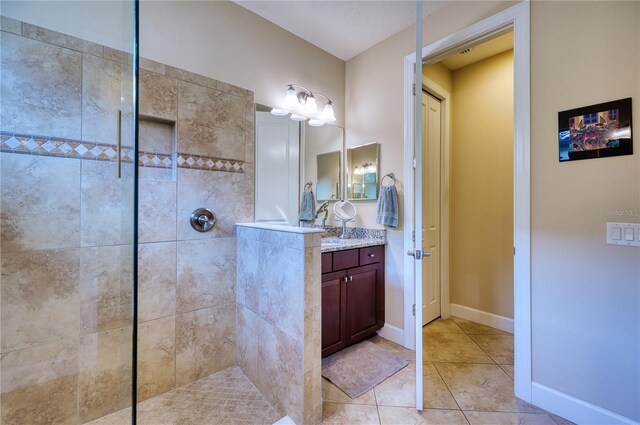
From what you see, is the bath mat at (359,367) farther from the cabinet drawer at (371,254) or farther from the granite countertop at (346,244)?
the granite countertop at (346,244)

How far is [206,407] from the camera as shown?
61.1 inches

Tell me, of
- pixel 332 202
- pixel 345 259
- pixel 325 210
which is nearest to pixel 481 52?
pixel 332 202

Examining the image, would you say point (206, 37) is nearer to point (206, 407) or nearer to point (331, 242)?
point (331, 242)

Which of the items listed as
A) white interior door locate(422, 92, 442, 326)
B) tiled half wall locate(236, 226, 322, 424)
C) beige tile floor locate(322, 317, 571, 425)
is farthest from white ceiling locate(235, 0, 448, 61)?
beige tile floor locate(322, 317, 571, 425)

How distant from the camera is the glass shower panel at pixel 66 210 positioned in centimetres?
126

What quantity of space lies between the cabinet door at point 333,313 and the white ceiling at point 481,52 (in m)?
2.16

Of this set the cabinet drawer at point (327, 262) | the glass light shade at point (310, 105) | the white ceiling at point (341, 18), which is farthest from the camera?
the glass light shade at point (310, 105)

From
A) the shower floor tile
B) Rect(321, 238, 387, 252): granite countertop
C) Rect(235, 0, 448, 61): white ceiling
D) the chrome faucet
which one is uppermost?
Rect(235, 0, 448, 61): white ceiling

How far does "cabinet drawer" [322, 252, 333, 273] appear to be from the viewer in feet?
6.31

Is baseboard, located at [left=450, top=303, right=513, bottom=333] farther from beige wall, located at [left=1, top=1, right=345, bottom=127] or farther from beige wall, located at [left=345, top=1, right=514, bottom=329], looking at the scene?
beige wall, located at [left=1, top=1, right=345, bottom=127]

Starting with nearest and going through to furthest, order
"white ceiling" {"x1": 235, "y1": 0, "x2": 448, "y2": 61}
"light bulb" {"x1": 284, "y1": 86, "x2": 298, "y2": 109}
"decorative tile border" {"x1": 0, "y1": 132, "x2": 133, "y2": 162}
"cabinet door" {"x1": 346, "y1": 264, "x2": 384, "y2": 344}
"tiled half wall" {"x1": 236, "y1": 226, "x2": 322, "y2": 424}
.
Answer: "decorative tile border" {"x1": 0, "y1": 132, "x2": 133, "y2": 162} → "tiled half wall" {"x1": 236, "y1": 226, "x2": 322, "y2": 424} → "white ceiling" {"x1": 235, "y1": 0, "x2": 448, "y2": 61} → "cabinet door" {"x1": 346, "y1": 264, "x2": 384, "y2": 344} → "light bulb" {"x1": 284, "y1": 86, "x2": 298, "y2": 109}

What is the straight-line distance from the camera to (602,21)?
1349mm

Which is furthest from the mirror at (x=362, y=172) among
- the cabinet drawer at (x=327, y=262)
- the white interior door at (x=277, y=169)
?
the cabinet drawer at (x=327, y=262)

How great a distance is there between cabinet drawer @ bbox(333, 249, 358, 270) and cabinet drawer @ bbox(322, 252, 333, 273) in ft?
0.11
